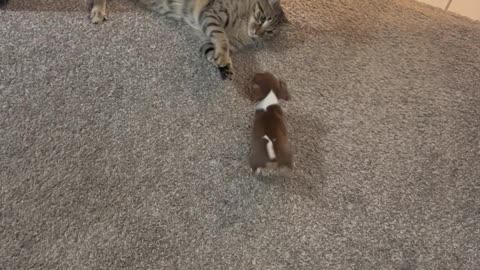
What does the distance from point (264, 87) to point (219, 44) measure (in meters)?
0.27

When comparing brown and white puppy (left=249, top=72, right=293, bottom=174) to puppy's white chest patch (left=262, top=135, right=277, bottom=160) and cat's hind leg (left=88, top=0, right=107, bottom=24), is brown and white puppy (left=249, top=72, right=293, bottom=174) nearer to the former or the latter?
puppy's white chest patch (left=262, top=135, right=277, bottom=160)

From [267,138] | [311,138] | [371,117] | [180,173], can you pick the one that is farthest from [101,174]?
[371,117]

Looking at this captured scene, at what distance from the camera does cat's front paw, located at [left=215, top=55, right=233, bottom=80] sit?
1.61m

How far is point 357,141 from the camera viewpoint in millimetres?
1536

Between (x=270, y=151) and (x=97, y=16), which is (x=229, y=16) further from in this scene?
(x=270, y=151)

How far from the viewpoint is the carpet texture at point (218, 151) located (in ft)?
4.10

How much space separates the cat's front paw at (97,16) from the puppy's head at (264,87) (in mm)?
562

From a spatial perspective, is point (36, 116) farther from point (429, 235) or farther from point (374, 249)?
point (429, 235)

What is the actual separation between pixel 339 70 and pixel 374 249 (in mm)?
665

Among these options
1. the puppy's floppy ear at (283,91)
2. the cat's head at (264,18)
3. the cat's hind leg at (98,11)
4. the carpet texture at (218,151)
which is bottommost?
the carpet texture at (218,151)

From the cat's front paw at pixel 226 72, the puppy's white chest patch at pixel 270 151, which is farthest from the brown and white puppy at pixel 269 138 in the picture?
the cat's front paw at pixel 226 72

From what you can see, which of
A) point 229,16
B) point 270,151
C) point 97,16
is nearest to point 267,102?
point 270,151

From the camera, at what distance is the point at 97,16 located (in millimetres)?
1683

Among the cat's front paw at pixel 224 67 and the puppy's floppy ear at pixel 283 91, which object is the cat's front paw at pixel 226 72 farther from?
the puppy's floppy ear at pixel 283 91
